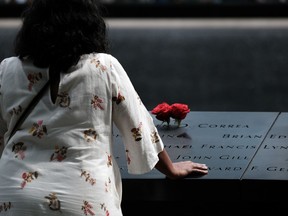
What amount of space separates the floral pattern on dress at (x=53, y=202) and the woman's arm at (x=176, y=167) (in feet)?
1.66

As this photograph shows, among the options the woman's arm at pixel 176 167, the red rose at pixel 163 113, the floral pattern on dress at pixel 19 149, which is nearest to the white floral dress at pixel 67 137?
the floral pattern on dress at pixel 19 149

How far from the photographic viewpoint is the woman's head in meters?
3.89

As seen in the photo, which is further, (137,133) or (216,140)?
(216,140)

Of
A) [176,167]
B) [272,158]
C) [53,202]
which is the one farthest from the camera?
[272,158]

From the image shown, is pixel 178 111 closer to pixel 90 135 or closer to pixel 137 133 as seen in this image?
pixel 137 133

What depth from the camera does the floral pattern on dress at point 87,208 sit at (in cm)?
378

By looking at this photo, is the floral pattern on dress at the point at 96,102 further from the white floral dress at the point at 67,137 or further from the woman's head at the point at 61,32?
the woman's head at the point at 61,32

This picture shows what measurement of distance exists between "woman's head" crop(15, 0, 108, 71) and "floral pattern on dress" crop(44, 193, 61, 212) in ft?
1.39

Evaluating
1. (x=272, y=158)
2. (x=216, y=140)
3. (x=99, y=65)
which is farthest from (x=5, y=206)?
(x=216, y=140)

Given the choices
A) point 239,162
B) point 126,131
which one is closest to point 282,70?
point 239,162

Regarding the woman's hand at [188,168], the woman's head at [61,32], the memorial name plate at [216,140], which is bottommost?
the memorial name plate at [216,140]

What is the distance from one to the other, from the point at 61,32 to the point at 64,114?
0.88ft

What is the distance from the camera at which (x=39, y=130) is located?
385 centimetres

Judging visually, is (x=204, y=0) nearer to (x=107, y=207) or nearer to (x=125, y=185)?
(x=125, y=185)
